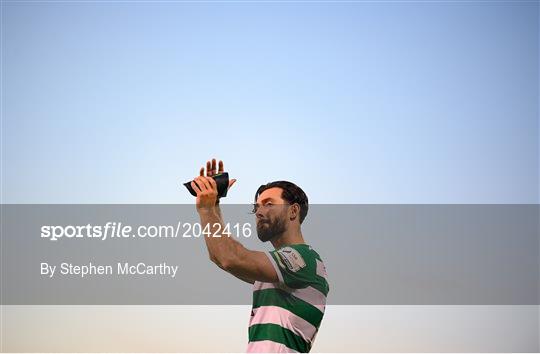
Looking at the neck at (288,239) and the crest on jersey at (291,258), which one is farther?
the neck at (288,239)

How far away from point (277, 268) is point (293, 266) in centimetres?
11

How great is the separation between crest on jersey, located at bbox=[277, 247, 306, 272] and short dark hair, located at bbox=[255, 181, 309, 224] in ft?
1.10

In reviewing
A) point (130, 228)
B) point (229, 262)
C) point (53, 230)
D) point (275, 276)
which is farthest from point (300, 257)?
point (53, 230)

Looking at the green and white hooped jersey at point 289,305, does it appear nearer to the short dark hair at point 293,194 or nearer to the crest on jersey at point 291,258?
the crest on jersey at point 291,258

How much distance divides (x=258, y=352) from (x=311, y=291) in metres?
0.45

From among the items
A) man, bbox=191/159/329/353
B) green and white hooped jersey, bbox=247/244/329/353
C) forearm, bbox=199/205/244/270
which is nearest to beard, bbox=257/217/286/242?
man, bbox=191/159/329/353

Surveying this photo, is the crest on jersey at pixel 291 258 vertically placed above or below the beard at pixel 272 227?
below

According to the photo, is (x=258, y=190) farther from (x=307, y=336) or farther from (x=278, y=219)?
(x=307, y=336)

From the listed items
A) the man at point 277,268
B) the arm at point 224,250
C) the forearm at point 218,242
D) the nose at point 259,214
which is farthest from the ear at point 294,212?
the forearm at point 218,242

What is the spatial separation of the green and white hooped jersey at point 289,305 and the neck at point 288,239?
8cm

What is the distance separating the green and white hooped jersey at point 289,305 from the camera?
362 centimetres

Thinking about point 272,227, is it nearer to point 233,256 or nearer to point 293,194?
point 293,194

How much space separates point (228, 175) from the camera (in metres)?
3.79

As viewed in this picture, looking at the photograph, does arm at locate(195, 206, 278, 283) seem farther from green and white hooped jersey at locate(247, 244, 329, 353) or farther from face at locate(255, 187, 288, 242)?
face at locate(255, 187, 288, 242)
